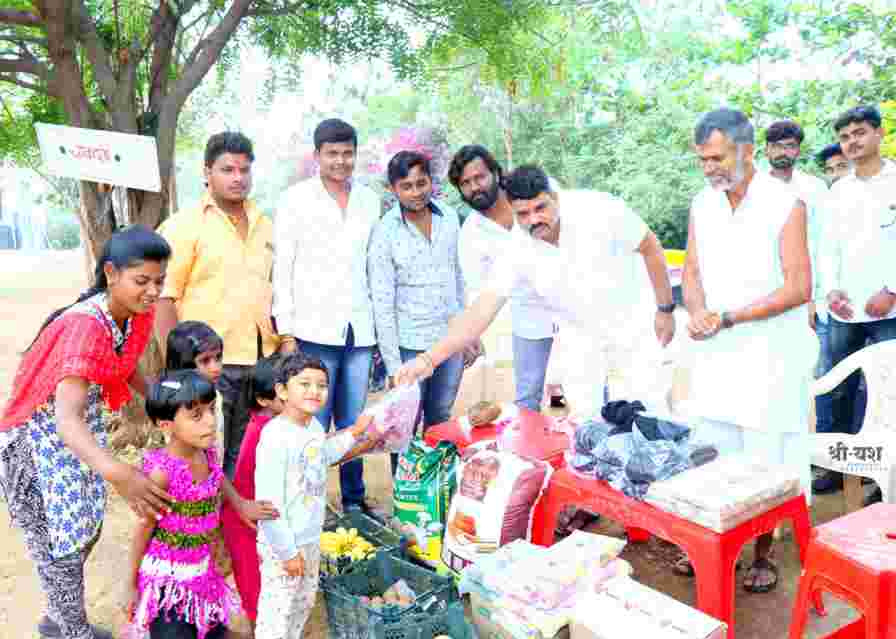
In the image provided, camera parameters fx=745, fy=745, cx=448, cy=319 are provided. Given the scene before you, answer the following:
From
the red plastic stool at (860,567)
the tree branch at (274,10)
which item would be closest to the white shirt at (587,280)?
the red plastic stool at (860,567)

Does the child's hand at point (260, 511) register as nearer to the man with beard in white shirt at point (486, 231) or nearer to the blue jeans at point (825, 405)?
the man with beard in white shirt at point (486, 231)

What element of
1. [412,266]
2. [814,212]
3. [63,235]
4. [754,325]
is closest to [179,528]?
[412,266]

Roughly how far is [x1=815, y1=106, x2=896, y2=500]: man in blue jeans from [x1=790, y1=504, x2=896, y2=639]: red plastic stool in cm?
178

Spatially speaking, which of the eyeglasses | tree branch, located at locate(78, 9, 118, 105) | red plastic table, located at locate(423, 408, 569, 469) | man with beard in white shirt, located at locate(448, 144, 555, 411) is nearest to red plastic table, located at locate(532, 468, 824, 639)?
red plastic table, located at locate(423, 408, 569, 469)

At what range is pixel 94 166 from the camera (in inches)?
151

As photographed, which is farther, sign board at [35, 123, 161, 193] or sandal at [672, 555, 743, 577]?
sign board at [35, 123, 161, 193]

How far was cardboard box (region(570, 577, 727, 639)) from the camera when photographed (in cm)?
215

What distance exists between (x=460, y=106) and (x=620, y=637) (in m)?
14.6

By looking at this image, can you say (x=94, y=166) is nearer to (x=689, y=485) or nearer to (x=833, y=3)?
(x=689, y=485)

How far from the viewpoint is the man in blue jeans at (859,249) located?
3.90 metres

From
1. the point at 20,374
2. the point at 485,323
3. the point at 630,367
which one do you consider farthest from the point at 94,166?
the point at 630,367

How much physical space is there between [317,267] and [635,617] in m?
2.11

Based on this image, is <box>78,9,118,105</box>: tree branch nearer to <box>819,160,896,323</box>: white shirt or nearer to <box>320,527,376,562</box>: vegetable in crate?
A: <box>320,527,376,562</box>: vegetable in crate

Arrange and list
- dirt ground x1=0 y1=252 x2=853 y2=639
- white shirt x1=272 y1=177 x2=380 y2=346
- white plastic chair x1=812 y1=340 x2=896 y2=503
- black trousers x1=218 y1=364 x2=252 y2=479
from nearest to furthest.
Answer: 1. dirt ground x1=0 y1=252 x2=853 y2=639
2. white plastic chair x1=812 y1=340 x2=896 y2=503
3. black trousers x1=218 y1=364 x2=252 y2=479
4. white shirt x1=272 y1=177 x2=380 y2=346
